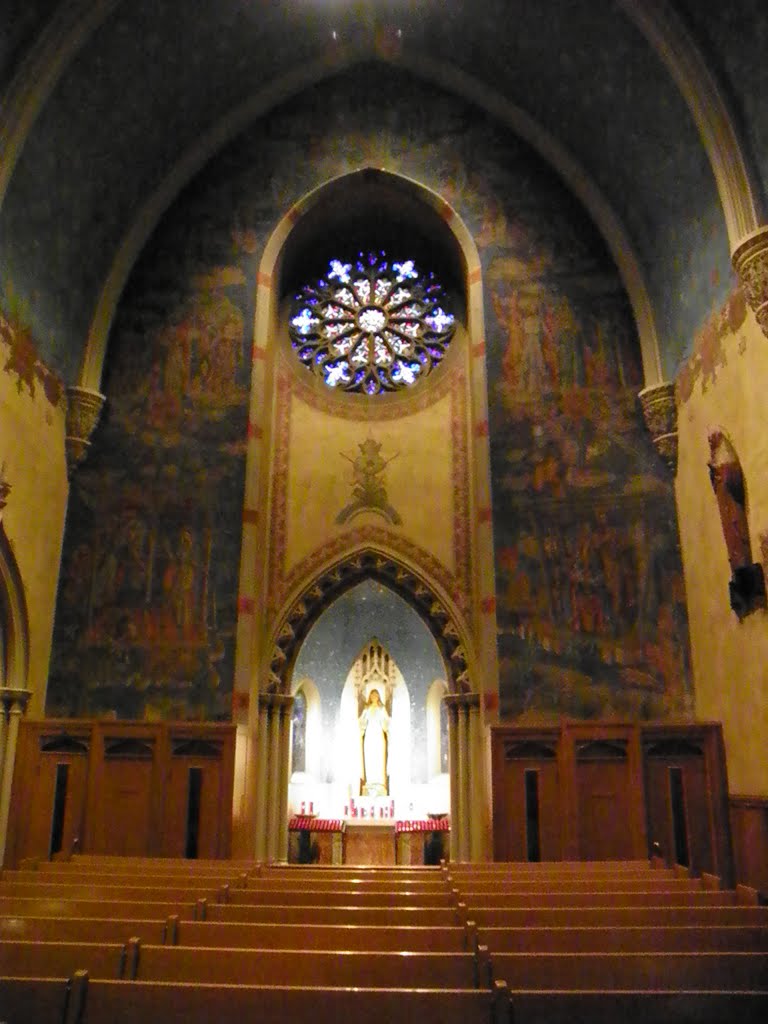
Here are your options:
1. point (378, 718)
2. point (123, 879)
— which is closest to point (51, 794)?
point (123, 879)

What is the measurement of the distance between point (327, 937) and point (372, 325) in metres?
10.6

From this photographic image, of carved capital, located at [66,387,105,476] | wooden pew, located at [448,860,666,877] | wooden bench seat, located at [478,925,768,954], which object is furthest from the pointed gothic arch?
wooden bench seat, located at [478,925,768,954]

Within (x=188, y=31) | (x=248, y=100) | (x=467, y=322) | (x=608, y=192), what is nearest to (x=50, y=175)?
(x=188, y=31)

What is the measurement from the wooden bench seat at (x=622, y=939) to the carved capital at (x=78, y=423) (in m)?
8.75

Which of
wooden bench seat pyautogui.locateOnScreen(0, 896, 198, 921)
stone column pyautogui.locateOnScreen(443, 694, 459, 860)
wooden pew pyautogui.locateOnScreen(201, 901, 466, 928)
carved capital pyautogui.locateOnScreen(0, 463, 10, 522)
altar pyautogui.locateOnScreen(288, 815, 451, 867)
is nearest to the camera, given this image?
wooden pew pyautogui.locateOnScreen(201, 901, 466, 928)

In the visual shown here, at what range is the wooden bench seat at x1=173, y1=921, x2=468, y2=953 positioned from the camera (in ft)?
14.1

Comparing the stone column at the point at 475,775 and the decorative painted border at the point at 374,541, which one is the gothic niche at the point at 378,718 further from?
the decorative painted border at the point at 374,541

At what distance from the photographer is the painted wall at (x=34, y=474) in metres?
9.66

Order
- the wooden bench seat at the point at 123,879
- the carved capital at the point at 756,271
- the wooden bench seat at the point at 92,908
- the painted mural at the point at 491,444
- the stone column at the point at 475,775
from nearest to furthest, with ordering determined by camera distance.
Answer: the wooden bench seat at the point at 92,908
the wooden bench seat at the point at 123,879
the carved capital at the point at 756,271
the painted mural at the point at 491,444
the stone column at the point at 475,775

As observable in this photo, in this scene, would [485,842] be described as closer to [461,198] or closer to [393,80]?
[461,198]

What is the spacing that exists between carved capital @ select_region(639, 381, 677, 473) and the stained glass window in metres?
3.52

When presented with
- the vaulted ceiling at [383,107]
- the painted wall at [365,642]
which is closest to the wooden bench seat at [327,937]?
the vaulted ceiling at [383,107]

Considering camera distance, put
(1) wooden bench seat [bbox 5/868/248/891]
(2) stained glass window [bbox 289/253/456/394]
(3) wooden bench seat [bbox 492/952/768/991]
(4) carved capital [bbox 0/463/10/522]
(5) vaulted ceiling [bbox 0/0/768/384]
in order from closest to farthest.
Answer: (3) wooden bench seat [bbox 492/952/768/991], (1) wooden bench seat [bbox 5/868/248/891], (4) carved capital [bbox 0/463/10/522], (5) vaulted ceiling [bbox 0/0/768/384], (2) stained glass window [bbox 289/253/456/394]

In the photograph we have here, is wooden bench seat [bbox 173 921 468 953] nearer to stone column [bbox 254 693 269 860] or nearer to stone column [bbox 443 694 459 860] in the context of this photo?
stone column [bbox 254 693 269 860]
